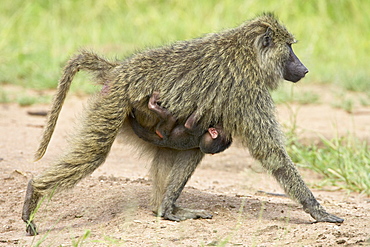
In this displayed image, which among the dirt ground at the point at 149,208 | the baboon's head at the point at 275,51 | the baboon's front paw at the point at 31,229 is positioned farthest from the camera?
the baboon's head at the point at 275,51

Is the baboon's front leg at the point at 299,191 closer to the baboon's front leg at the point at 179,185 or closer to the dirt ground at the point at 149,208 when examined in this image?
the dirt ground at the point at 149,208

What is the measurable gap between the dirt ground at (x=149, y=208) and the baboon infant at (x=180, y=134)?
291 mm

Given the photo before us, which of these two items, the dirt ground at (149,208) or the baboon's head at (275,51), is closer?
the dirt ground at (149,208)

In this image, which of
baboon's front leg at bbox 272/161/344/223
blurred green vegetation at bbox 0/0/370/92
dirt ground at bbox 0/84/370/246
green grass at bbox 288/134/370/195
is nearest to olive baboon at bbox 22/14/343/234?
baboon's front leg at bbox 272/161/344/223

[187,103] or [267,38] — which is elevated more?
[267,38]

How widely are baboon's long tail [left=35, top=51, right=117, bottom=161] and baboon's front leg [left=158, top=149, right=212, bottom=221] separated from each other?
783mm

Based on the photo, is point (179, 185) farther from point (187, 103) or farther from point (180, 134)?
point (187, 103)

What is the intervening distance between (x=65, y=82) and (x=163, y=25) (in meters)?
6.42

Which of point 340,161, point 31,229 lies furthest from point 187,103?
point 340,161

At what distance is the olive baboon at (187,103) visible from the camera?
3867 mm

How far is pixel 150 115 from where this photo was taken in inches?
158

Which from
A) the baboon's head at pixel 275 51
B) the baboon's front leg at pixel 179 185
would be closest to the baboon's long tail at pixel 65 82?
the baboon's front leg at pixel 179 185

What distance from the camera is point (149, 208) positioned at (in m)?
4.28

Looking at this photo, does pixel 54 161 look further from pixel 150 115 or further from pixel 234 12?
pixel 234 12
